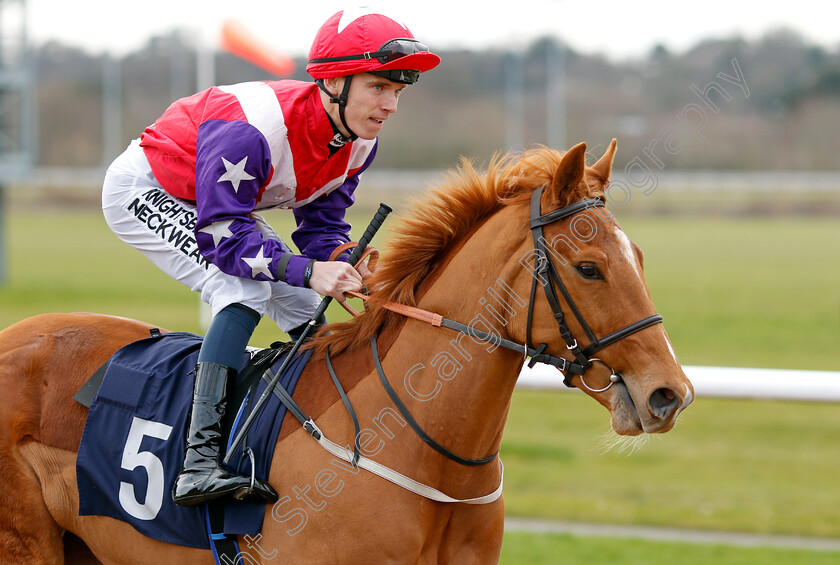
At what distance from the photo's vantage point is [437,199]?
265 cm

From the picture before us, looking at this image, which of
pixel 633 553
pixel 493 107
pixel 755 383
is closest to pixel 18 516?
pixel 633 553

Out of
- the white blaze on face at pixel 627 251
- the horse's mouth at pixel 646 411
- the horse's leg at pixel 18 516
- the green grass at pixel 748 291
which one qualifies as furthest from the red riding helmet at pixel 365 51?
the green grass at pixel 748 291

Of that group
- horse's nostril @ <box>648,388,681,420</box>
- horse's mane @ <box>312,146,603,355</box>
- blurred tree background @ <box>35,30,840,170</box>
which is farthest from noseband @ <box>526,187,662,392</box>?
blurred tree background @ <box>35,30,840,170</box>

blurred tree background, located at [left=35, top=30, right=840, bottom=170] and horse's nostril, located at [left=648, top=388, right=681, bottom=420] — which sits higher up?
horse's nostril, located at [left=648, top=388, right=681, bottom=420]

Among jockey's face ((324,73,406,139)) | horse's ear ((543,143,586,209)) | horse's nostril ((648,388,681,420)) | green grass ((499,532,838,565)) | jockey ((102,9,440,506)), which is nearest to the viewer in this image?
horse's nostril ((648,388,681,420))

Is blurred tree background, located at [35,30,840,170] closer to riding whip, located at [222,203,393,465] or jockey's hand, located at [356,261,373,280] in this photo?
jockey's hand, located at [356,261,373,280]

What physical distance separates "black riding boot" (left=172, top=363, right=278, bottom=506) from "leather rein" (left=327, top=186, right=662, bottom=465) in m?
0.32

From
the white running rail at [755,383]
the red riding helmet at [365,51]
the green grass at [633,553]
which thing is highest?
the red riding helmet at [365,51]

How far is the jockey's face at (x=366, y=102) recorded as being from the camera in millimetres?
2707

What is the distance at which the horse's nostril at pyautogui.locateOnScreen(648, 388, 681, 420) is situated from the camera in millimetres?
2223

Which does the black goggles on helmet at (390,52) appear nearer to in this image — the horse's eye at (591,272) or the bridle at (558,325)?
the bridle at (558,325)

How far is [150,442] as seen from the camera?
8.71ft

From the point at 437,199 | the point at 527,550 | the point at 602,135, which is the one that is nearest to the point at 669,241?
the point at 602,135

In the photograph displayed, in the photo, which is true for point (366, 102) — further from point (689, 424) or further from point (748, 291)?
point (748, 291)
